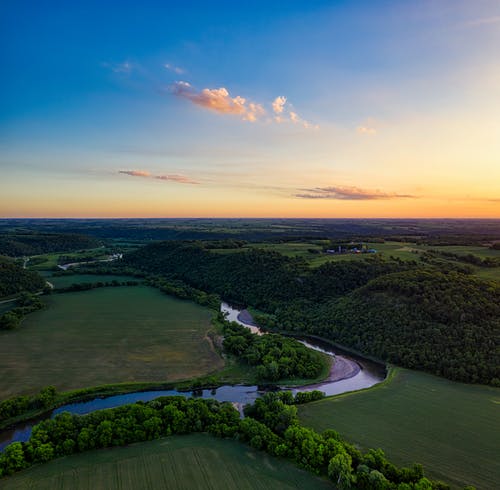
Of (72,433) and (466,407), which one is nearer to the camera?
(72,433)

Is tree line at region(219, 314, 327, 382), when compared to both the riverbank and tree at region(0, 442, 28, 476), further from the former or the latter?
tree at region(0, 442, 28, 476)

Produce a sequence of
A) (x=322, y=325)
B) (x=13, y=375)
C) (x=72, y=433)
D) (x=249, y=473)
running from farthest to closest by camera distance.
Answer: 1. (x=322, y=325)
2. (x=13, y=375)
3. (x=72, y=433)
4. (x=249, y=473)

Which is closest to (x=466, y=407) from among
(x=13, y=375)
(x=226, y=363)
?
(x=226, y=363)

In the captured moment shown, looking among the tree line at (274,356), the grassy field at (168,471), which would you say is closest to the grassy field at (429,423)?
the tree line at (274,356)

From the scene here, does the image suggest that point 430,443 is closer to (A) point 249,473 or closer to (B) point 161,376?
(A) point 249,473

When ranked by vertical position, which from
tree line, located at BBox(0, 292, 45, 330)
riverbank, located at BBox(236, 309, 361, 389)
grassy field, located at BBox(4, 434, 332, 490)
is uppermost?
tree line, located at BBox(0, 292, 45, 330)

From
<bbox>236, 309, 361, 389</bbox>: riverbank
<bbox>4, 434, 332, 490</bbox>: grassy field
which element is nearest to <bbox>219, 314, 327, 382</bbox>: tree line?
<bbox>236, 309, 361, 389</bbox>: riverbank

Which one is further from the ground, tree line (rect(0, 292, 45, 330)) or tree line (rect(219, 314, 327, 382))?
tree line (rect(0, 292, 45, 330))
